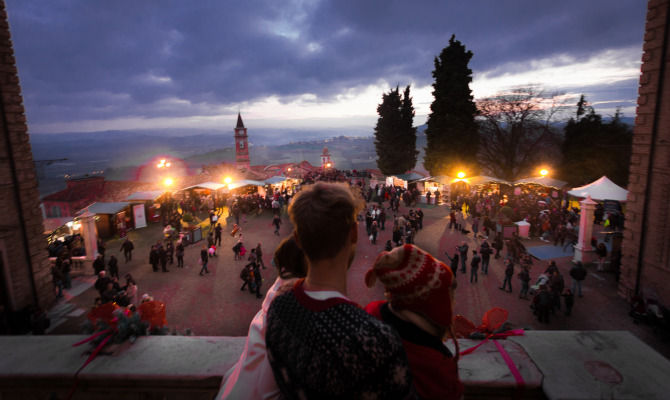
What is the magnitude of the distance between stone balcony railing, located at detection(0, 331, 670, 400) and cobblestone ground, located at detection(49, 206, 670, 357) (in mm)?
7365

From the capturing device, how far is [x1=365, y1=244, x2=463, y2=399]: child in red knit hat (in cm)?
145

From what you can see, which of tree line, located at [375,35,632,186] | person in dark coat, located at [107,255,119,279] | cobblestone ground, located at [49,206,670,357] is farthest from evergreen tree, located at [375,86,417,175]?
person in dark coat, located at [107,255,119,279]

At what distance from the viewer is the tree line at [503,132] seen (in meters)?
27.6

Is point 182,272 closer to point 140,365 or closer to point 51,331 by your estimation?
point 51,331

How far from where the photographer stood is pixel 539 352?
1.99m

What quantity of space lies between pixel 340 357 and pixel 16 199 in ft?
45.6

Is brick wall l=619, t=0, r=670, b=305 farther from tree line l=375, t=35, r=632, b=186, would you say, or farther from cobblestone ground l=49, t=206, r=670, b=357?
tree line l=375, t=35, r=632, b=186

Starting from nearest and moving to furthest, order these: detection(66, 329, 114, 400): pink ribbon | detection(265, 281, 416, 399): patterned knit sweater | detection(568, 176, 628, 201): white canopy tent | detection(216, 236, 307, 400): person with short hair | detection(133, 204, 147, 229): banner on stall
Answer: detection(265, 281, 416, 399): patterned knit sweater → detection(216, 236, 307, 400): person with short hair → detection(66, 329, 114, 400): pink ribbon → detection(568, 176, 628, 201): white canopy tent → detection(133, 204, 147, 229): banner on stall

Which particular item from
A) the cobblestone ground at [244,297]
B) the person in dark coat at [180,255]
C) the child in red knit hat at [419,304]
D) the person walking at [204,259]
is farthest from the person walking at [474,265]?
the person in dark coat at [180,255]

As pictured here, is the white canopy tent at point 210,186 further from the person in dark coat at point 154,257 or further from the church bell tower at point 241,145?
the church bell tower at point 241,145

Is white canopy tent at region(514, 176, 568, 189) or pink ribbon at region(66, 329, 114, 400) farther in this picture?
white canopy tent at region(514, 176, 568, 189)

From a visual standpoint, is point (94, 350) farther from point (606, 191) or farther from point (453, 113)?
point (453, 113)

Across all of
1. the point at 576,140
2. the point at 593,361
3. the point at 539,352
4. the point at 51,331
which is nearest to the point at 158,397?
the point at 539,352

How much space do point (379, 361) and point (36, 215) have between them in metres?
14.2
